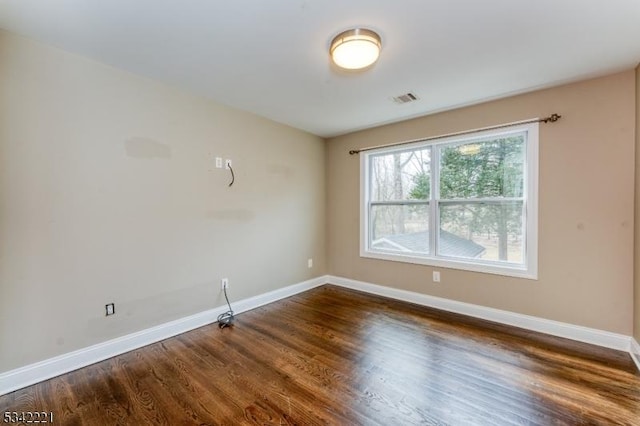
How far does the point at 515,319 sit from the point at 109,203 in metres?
4.00

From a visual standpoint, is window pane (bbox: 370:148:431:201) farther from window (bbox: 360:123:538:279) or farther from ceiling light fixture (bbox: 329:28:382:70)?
ceiling light fixture (bbox: 329:28:382:70)

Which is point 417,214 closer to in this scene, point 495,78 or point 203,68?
point 495,78

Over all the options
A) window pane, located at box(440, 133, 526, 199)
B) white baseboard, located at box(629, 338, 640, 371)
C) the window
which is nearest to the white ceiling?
window pane, located at box(440, 133, 526, 199)

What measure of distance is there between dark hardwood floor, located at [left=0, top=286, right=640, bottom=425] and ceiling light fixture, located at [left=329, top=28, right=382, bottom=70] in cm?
229

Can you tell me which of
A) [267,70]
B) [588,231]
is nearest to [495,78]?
[588,231]

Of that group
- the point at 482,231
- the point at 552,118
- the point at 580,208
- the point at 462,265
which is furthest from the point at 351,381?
the point at 552,118

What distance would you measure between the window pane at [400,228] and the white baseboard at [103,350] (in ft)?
6.45

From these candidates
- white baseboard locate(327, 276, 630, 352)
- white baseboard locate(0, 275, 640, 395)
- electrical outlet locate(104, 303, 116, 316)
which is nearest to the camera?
white baseboard locate(0, 275, 640, 395)

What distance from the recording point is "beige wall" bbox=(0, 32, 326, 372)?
1.93 metres

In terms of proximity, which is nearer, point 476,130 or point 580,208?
point 580,208

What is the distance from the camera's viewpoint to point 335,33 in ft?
6.14

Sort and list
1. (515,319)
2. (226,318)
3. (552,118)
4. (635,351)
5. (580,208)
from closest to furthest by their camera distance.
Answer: (635,351) < (580,208) < (552,118) < (515,319) < (226,318)

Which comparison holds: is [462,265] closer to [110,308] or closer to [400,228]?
[400,228]

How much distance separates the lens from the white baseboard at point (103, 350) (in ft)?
6.28
